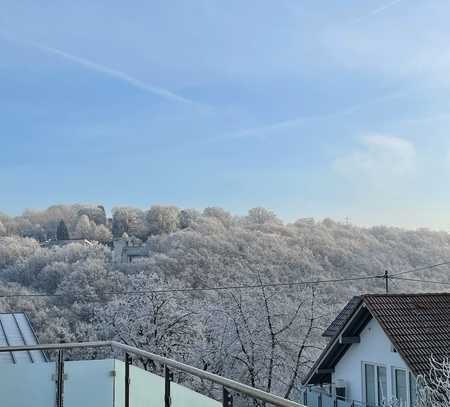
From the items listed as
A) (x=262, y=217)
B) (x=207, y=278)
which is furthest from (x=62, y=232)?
(x=262, y=217)

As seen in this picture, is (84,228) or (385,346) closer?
(385,346)

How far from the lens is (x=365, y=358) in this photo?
11766 millimetres

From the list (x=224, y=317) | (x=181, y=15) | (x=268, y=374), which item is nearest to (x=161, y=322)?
(x=224, y=317)

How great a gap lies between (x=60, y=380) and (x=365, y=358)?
807 cm

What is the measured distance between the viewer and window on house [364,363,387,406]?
11.3 m

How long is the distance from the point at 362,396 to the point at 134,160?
20.1 m

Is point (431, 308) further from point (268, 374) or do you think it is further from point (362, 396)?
point (268, 374)

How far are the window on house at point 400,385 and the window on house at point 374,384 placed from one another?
0.31 metres

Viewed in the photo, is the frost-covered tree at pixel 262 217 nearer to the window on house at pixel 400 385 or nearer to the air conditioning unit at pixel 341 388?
the air conditioning unit at pixel 341 388

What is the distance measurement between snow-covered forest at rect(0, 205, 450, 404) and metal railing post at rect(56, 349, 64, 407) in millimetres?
14456

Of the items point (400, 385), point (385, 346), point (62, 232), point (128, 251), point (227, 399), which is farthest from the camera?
point (128, 251)

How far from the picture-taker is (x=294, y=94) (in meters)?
25.5

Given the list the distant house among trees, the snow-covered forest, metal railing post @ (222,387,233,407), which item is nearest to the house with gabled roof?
the snow-covered forest

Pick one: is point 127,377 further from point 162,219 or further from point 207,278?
point 162,219
